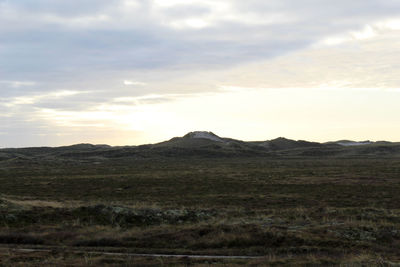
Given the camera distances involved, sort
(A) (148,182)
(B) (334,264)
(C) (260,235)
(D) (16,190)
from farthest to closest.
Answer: (A) (148,182) → (D) (16,190) → (C) (260,235) → (B) (334,264)

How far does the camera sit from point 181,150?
550ft

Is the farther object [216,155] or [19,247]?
[216,155]

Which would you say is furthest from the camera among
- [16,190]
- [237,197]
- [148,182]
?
[148,182]

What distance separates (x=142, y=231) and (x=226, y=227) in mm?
4047

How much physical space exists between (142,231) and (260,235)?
568 centimetres

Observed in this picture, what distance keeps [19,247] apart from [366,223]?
16.3 metres

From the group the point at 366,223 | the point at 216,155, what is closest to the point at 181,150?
the point at 216,155

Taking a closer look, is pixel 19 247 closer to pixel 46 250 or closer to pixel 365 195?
pixel 46 250

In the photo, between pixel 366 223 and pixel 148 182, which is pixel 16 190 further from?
pixel 366 223

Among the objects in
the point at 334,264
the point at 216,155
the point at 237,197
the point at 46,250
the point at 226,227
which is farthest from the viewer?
the point at 216,155

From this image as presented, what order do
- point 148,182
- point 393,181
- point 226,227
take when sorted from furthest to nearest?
point 148,182 → point 393,181 → point 226,227

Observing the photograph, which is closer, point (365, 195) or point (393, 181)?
point (365, 195)

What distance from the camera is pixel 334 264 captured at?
12945mm

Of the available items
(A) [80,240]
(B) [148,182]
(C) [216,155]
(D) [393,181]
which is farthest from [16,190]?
(C) [216,155]
